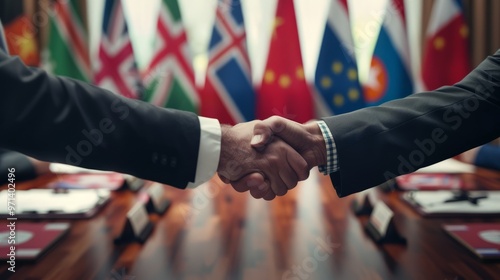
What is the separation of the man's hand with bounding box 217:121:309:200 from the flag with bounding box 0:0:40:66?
7.98 feet

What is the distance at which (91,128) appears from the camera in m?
1.31

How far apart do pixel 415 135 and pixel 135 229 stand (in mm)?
861

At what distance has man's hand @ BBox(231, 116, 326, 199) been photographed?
1619 mm

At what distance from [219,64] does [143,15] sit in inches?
27.6

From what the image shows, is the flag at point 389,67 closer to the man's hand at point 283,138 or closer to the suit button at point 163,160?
the man's hand at point 283,138

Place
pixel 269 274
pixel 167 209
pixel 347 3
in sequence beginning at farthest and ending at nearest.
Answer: pixel 347 3 → pixel 167 209 → pixel 269 274

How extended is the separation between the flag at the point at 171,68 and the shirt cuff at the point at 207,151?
6.81 feet

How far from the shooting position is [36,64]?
11.6 feet

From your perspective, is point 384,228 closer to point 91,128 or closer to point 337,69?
point 91,128

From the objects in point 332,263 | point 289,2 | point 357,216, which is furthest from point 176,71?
point 332,263

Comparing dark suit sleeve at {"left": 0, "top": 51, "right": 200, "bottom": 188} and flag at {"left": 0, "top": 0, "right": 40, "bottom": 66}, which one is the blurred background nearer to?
flag at {"left": 0, "top": 0, "right": 40, "bottom": 66}

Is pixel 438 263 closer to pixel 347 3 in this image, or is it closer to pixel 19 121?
pixel 19 121

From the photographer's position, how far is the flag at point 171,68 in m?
3.51

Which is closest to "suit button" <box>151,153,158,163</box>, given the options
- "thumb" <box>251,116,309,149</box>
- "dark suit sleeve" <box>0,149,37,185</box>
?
"thumb" <box>251,116,309,149</box>
